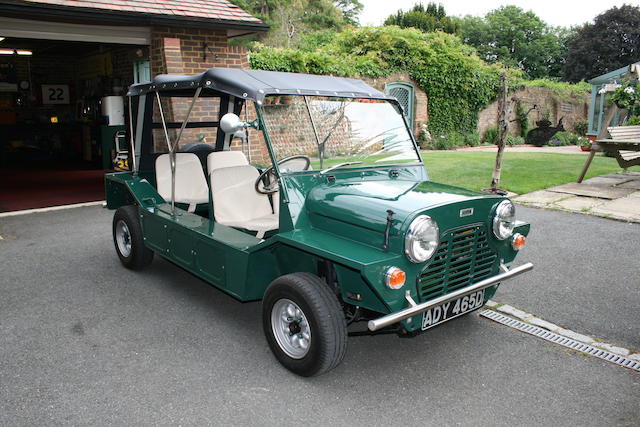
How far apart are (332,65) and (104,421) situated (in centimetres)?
1132

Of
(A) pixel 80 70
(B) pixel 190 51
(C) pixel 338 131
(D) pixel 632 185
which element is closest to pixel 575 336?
(C) pixel 338 131

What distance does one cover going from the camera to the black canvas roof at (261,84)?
3.26 meters

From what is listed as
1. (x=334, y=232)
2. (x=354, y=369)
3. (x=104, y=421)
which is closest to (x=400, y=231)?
(x=334, y=232)

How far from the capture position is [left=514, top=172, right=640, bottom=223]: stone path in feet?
23.1

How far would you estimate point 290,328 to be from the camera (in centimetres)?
302

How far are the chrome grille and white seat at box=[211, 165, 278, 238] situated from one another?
137 cm

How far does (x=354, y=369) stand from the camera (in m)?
3.06

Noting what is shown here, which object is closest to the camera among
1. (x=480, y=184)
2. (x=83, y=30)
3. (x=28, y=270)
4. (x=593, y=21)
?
(x=28, y=270)

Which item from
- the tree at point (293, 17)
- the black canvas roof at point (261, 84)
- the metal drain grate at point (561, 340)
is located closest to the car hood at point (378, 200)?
the black canvas roof at point (261, 84)

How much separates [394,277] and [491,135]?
16490 mm

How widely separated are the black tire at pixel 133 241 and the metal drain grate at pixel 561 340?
2984 millimetres

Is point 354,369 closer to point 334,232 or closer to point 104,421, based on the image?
point 334,232

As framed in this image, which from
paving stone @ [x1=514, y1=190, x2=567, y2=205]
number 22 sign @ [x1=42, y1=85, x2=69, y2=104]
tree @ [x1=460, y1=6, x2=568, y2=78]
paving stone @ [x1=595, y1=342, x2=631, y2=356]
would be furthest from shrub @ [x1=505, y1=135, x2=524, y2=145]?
tree @ [x1=460, y1=6, x2=568, y2=78]

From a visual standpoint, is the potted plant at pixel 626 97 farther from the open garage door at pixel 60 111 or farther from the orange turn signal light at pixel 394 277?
the orange turn signal light at pixel 394 277
